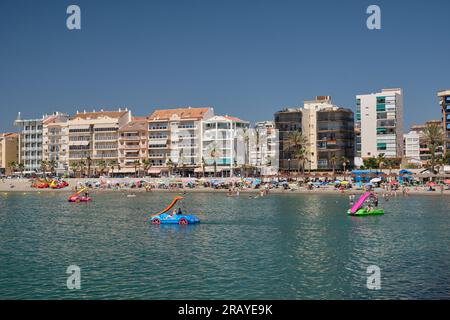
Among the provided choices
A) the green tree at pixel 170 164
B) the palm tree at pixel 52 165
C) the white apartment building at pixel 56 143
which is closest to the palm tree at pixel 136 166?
the green tree at pixel 170 164

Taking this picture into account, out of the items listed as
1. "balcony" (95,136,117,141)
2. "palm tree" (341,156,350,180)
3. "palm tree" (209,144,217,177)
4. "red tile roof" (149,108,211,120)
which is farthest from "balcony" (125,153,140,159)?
"palm tree" (341,156,350,180)

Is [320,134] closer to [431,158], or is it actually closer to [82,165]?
[431,158]

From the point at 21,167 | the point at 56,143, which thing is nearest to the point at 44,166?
the point at 56,143

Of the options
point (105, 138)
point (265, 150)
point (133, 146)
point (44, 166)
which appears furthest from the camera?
point (44, 166)

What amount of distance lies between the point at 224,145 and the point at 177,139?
1443cm

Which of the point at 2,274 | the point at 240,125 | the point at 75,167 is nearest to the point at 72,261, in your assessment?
the point at 2,274

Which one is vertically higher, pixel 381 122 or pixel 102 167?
pixel 381 122

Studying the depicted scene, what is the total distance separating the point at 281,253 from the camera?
118 ft

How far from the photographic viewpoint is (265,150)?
138500 millimetres

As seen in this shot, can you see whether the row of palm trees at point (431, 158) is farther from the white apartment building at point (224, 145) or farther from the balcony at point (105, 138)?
the balcony at point (105, 138)

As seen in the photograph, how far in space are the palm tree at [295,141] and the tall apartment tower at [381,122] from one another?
56.0 feet

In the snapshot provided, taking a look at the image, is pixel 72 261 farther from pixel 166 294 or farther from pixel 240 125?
pixel 240 125

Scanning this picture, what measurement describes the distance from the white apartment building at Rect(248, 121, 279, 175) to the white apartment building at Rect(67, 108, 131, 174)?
126 feet
